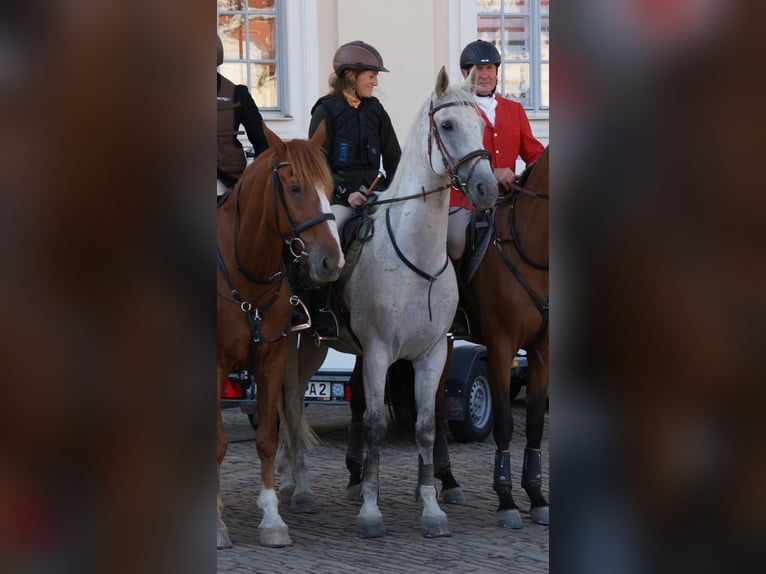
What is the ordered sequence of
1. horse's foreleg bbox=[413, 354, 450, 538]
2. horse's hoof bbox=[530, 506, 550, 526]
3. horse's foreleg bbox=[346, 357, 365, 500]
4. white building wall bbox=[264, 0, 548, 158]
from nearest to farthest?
horse's foreleg bbox=[413, 354, 450, 538] → horse's hoof bbox=[530, 506, 550, 526] → horse's foreleg bbox=[346, 357, 365, 500] → white building wall bbox=[264, 0, 548, 158]

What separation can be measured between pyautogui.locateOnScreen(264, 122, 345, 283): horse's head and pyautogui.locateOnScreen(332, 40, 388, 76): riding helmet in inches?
40.3

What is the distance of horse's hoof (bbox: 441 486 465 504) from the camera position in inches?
283

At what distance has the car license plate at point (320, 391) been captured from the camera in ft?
28.0

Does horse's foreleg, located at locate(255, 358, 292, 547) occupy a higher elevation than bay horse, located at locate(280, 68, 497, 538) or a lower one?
lower

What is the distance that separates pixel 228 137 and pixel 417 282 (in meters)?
1.47

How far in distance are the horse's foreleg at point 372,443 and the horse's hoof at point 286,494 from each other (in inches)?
40.4

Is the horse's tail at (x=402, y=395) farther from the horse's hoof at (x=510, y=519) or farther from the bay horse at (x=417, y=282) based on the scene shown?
the horse's hoof at (x=510, y=519)

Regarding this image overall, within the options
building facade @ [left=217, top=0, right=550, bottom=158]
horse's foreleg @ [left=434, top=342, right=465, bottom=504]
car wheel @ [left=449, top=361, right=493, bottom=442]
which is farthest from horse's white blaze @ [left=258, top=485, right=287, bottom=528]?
building facade @ [left=217, top=0, right=550, bottom=158]

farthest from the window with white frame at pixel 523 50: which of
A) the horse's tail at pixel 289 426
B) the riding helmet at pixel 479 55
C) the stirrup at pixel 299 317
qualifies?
the stirrup at pixel 299 317

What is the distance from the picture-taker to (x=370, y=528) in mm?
6254

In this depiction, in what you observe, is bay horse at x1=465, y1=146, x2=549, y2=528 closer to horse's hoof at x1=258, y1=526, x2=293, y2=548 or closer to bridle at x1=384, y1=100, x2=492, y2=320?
bridle at x1=384, y1=100, x2=492, y2=320
